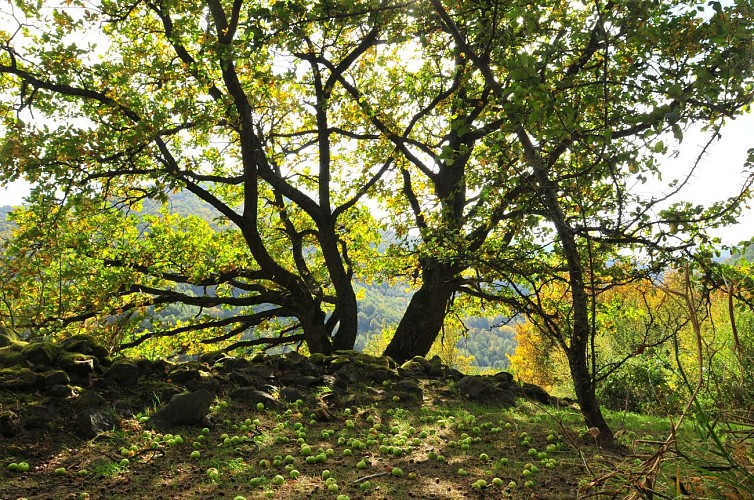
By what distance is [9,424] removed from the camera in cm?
498

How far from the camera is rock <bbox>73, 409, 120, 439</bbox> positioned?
5188 mm

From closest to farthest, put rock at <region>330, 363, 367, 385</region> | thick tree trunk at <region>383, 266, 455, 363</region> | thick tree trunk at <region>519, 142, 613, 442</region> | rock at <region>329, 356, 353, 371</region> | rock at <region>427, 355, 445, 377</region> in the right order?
1. thick tree trunk at <region>519, 142, 613, 442</region>
2. rock at <region>330, 363, 367, 385</region>
3. rock at <region>329, 356, 353, 371</region>
4. rock at <region>427, 355, 445, 377</region>
5. thick tree trunk at <region>383, 266, 455, 363</region>

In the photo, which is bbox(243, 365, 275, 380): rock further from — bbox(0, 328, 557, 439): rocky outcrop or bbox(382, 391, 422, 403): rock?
bbox(382, 391, 422, 403): rock

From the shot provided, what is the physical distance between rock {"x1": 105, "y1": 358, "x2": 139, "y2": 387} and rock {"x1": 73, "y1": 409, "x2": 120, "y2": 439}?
39.1 inches

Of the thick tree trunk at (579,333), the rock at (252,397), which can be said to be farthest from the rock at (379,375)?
the thick tree trunk at (579,333)

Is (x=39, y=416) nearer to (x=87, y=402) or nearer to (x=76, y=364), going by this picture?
(x=87, y=402)

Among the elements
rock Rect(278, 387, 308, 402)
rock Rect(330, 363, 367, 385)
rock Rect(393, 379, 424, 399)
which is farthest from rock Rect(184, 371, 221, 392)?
rock Rect(393, 379, 424, 399)

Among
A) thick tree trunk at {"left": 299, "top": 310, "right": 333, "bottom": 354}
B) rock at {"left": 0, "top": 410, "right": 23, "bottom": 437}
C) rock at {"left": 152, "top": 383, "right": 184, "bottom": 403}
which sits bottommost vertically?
rock at {"left": 0, "top": 410, "right": 23, "bottom": 437}

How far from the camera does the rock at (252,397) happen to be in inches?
261

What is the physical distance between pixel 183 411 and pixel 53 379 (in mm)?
1635

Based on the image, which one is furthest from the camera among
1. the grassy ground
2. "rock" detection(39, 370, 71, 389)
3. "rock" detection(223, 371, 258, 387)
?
"rock" detection(223, 371, 258, 387)

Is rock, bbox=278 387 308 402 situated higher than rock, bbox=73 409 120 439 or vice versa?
rock, bbox=278 387 308 402

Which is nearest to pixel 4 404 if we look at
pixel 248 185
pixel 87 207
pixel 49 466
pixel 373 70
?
pixel 49 466

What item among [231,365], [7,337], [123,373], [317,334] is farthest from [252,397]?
[317,334]
